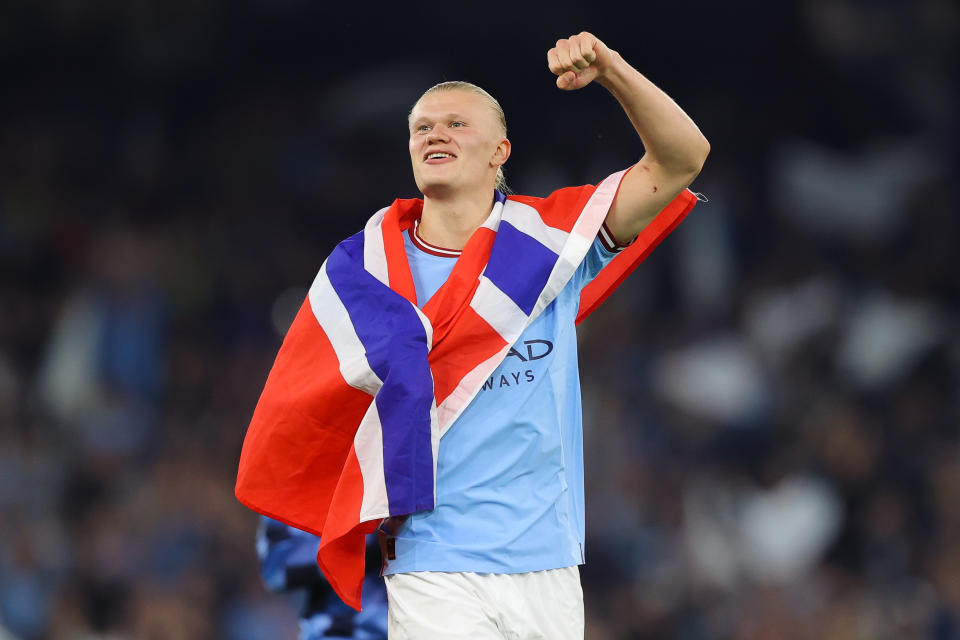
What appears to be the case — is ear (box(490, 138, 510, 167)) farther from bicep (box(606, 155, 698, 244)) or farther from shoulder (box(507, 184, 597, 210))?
bicep (box(606, 155, 698, 244))

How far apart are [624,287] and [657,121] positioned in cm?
393

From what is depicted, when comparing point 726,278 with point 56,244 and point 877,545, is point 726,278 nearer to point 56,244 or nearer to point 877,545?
point 877,545

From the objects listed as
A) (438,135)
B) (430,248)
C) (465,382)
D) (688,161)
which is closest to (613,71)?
(688,161)

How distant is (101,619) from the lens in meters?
4.95

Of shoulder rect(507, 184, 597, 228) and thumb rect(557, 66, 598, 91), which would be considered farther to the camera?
shoulder rect(507, 184, 597, 228)

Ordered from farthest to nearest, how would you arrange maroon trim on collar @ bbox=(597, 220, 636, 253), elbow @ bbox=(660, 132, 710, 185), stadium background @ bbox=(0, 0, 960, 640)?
stadium background @ bbox=(0, 0, 960, 640), maroon trim on collar @ bbox=(597, 220, 636, 253), elbow @ bbox=(660, 132, 710, 185)

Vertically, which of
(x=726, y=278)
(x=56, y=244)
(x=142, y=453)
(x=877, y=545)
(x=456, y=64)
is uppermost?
(x=456, y=64)

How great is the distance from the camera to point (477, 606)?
86.0 inches

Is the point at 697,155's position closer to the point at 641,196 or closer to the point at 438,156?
the point at 641,196

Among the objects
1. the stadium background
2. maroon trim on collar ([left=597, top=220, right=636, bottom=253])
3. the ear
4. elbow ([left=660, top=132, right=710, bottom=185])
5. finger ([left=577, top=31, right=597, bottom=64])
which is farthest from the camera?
the stadium background

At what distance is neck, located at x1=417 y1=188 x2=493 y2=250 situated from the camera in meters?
2.51

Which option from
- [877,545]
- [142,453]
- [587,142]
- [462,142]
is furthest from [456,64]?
[462,142]

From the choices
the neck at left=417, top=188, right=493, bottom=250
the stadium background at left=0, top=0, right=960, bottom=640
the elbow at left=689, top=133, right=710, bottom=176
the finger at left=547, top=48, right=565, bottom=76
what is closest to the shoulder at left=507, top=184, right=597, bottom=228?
the neck at left=417, top=188, right=493, bottom=250

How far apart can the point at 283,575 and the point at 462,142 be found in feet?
3.74
